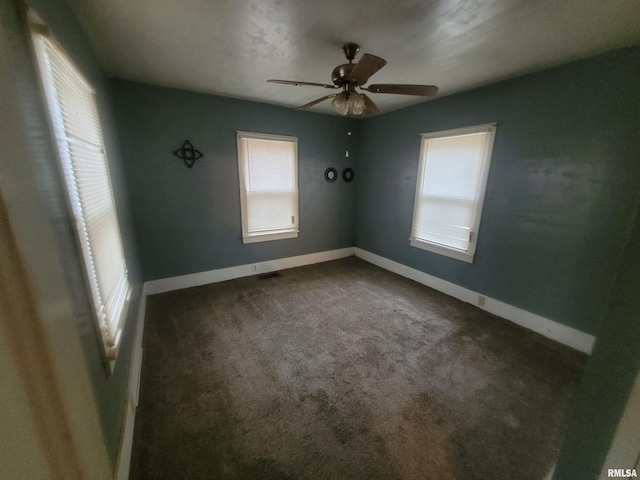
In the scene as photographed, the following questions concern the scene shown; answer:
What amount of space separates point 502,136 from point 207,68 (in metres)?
2.99

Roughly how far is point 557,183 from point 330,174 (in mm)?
2827

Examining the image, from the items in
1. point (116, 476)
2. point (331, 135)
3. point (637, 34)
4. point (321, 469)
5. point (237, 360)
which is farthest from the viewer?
point (331, 135)

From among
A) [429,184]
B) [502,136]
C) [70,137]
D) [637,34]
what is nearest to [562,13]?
[637,34]

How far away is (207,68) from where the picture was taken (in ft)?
7.50

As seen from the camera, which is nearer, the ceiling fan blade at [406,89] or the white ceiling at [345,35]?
the white ceiling at [345,35]

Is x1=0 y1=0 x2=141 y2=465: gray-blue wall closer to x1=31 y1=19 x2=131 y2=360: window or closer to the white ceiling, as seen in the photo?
x1=31 y1=19 x2=131 y2=360: window

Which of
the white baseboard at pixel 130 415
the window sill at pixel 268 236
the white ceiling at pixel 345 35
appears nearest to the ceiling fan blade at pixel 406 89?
the white ceiling at pixel 345 35

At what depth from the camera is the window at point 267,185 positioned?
11.1 ft

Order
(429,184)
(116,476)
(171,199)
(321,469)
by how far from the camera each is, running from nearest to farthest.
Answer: (116,476) → (321,469) → (171,199) → (429,184)

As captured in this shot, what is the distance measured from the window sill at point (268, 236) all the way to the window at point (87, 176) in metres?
1.85

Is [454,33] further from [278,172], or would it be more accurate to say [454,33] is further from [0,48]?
[278,172]

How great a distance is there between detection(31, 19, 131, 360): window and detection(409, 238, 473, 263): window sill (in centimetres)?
330

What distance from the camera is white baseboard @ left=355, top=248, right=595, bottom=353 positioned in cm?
218

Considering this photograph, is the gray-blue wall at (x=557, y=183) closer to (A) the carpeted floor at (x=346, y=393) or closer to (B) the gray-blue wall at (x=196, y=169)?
(A) the carpeted floor at (x=346, y=393)
